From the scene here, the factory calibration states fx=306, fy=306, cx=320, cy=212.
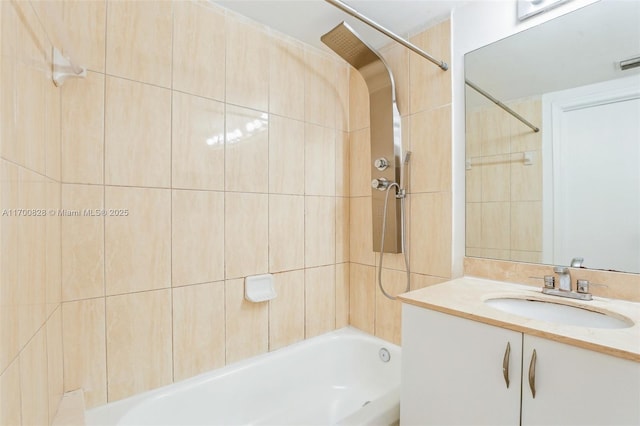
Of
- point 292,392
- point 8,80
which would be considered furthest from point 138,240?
point 292,392

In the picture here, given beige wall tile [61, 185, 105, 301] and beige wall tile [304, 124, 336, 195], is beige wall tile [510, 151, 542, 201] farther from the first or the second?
beige wall tile [61, 185, 105, 301]

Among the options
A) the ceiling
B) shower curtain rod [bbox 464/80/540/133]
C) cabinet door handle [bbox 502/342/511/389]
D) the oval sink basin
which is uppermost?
the ceiling

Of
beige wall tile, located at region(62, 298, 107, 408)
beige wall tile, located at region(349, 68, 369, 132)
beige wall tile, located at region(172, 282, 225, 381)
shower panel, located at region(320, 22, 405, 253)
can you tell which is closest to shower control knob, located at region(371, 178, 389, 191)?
shower panel, located at region(320, 22, 405, 253)

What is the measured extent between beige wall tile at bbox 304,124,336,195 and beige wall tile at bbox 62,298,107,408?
1.21 metres

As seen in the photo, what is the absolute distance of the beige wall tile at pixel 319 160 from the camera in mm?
1934

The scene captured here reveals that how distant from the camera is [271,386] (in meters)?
1.69

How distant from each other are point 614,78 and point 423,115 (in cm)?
78

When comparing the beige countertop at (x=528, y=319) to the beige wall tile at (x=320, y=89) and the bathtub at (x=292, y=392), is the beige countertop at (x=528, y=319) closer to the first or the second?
the bathtub at (x=292, y=392)

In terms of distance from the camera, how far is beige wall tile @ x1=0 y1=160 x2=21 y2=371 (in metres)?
0.61

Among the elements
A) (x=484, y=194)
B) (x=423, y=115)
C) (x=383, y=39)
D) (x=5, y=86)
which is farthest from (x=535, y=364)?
(x=383, y=39)

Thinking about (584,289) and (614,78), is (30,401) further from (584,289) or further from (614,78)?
(614,78)

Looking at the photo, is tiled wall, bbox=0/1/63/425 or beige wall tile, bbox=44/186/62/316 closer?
tiled wall, bbox=0/1/63/425

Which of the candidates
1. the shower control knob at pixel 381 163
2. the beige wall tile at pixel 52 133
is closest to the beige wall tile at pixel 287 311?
the shower control knob at pixel 381 163

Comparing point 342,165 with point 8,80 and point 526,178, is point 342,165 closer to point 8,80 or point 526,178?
point 526,178
